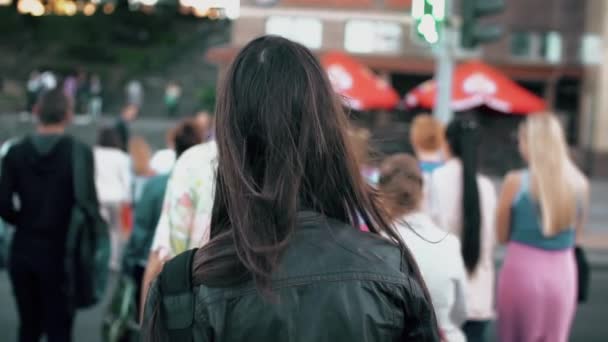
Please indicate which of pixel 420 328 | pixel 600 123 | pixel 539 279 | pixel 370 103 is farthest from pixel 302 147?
pixel 600 123

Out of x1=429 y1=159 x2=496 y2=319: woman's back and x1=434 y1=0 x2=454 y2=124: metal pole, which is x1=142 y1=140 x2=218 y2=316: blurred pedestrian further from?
x1=434 y1=0 x2=454 y2=124: metal pole

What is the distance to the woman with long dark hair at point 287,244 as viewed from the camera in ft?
6.40

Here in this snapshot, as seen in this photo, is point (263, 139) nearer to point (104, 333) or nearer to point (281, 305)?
point (281, 305)

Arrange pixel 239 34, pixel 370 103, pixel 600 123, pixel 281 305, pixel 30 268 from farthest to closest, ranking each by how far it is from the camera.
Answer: pixel 239 34 < pixel 600 123 < pixel 370 103 < pixel 30 268 < pixel 281 305

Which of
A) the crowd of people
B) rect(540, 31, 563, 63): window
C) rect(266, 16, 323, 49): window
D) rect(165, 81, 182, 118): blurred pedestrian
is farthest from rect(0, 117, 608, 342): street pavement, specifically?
rect(165, 81, 182, 118): blurred pedestrian

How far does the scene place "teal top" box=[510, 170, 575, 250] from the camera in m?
5.28

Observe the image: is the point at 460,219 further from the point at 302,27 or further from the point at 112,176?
the point at 302,27

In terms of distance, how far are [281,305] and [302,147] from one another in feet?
1.06

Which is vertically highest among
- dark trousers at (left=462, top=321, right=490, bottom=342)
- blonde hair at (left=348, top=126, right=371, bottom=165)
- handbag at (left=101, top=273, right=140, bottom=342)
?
blonde hair at (left=348, top=126, right=371, bottom=165)

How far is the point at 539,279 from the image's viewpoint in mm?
5285

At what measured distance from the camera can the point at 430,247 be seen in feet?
12.7

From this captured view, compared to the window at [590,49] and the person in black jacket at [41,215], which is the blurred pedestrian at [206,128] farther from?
the window at [590,49]

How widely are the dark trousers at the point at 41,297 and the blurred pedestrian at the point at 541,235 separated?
2.43 metres

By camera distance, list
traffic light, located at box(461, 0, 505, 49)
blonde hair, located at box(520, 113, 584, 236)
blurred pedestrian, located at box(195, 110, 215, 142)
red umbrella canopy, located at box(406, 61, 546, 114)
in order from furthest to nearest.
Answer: red umbrella canopy, located at box(406, 61, 546, 114) → traffic light, located at box(461, 0, 505, 49) → blonde hair, located at box(520, 113, 584, 236) → blurred pedestrian, located at box(195, 110, 215, 142)
